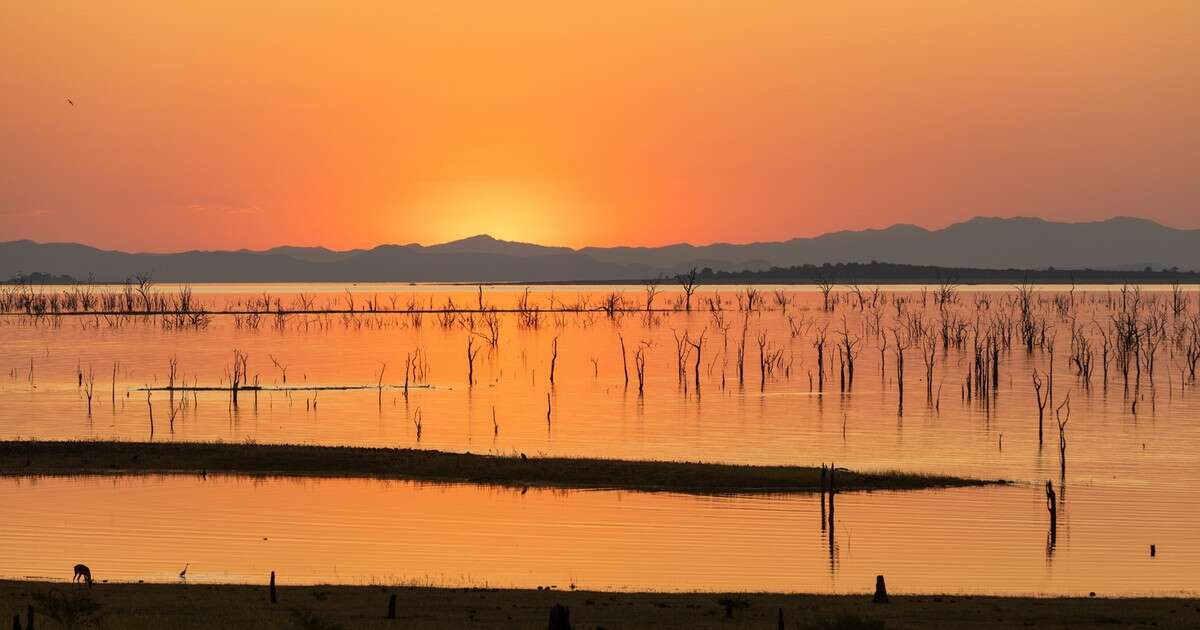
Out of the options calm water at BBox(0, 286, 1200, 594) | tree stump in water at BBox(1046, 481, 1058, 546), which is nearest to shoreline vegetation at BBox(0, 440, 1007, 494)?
calm water at BBox(0, 286, 1200, 594)

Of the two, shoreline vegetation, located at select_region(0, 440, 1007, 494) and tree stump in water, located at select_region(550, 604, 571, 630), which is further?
shoreline vegetation, located at select_region(0, 440, 1007, 494)

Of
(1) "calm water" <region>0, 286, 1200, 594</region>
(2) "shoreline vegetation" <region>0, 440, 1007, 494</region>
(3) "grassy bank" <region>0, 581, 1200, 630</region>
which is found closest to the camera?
(3) "grassy bank" <region>0, 581, 1200, 630</region>

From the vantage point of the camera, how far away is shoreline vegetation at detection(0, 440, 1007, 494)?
1438 inches

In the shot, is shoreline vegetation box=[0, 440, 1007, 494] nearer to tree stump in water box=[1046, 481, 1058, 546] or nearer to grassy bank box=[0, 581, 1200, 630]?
tree stump in water box=[1046, 481, 1058, 546]

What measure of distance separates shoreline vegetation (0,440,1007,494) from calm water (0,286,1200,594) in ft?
4.18

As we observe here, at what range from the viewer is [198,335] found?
114m

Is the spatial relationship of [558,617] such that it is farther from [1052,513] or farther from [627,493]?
[627,493]

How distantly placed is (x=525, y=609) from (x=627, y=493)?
15594 mm

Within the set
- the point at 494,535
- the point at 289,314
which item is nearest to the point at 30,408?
the point at 494,535

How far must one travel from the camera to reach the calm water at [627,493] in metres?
27.3

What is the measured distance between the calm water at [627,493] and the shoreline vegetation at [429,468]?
127 cm

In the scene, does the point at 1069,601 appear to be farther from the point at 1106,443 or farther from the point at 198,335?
the point at 198,335

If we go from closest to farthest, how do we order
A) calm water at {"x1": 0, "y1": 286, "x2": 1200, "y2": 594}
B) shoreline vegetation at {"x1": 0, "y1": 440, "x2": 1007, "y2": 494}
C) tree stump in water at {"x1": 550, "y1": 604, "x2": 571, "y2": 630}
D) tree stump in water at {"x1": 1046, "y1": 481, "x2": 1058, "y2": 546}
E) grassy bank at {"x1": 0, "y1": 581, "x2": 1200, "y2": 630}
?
tree stump in water at {"x1": 550, "y1": 604, "x2": 571, "y2": 630}, grassy bank at {"x1": 0, "y1": 581, "x2": 1200, "y2": 630}, calm water at {"x1": 0, "y1": 286, "x2": 1200, "y2": 594}, tree stump in water at {"x1": 1046, "y1": 481, "x2": 1058, "y2": 546}, shoreline vegetation at {"x1": 0, "y1": 440, "x2": 1007, "y2": 494}

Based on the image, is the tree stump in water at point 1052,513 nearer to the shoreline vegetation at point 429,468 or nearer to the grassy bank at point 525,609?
the shoreline vegetation at point 429,468
